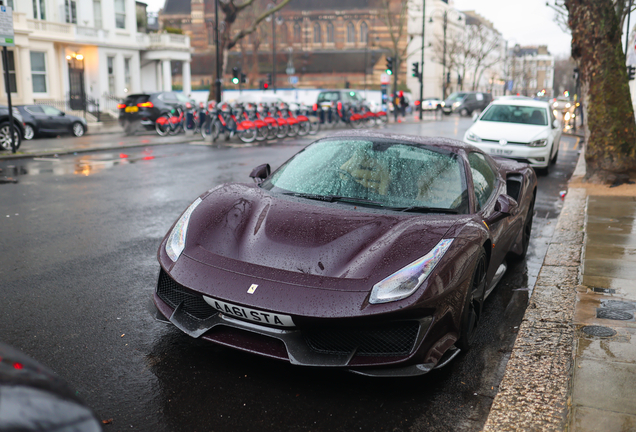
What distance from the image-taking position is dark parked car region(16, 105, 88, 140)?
878 inches

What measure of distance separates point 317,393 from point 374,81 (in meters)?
87.2

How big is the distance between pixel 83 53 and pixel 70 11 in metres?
2.61

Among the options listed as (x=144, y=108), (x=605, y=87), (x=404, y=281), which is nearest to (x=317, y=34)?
(x=144, y=108)

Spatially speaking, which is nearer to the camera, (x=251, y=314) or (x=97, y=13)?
(x=251, y=314)

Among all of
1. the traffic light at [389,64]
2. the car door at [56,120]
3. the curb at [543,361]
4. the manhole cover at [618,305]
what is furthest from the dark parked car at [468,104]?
the manhole cover at [618,305]

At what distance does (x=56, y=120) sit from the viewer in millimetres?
23391

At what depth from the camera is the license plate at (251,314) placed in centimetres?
327

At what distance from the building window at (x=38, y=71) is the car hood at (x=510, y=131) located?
92.0 ft

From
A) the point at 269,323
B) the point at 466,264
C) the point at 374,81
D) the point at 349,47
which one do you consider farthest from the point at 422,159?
the point at 349,47

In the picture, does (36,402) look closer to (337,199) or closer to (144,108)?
(337,199)

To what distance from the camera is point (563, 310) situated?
4895 mm

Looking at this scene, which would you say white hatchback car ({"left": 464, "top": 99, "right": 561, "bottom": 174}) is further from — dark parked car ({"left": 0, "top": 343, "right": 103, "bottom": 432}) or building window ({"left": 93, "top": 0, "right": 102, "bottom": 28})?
building window ({"left": 93, "top": 0, "right": 102, "bottom": 28})

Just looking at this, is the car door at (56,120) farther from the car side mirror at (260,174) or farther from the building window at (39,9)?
the car side mirror at (260,174)

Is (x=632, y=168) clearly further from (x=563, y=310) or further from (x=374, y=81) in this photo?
(x=374, y=81)
